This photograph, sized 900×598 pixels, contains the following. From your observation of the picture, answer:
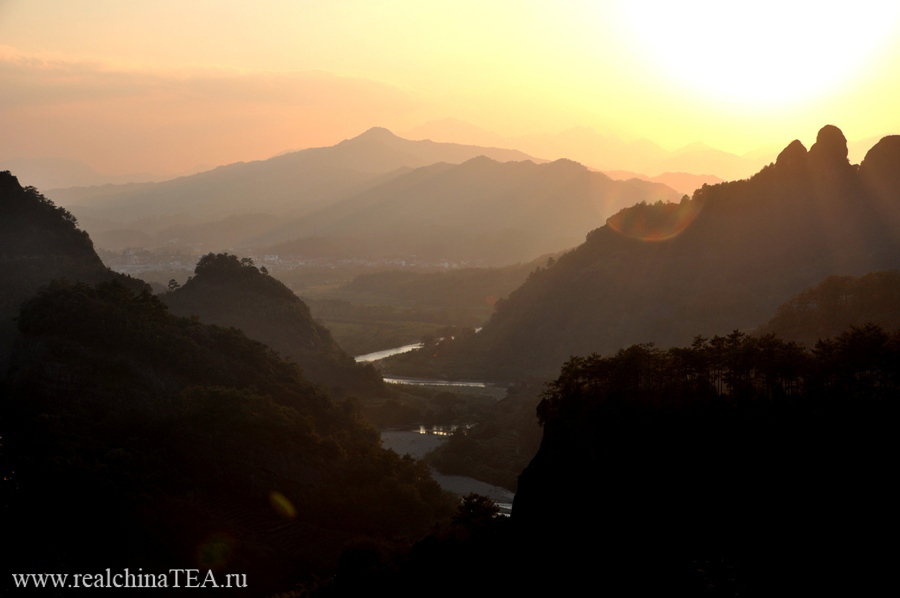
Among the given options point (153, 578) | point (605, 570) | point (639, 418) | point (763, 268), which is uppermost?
point (763, 268)

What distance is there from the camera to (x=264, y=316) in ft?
240

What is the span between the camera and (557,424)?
27.5m

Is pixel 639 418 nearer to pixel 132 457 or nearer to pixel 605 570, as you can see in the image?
pixel 605 570

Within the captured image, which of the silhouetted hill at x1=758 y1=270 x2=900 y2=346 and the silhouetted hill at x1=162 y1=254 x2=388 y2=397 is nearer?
the silhouetted hill at x1=758 y1=270 x2=900 y2=346

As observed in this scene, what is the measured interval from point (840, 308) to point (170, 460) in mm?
43569

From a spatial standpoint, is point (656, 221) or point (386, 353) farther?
point (386, 353)

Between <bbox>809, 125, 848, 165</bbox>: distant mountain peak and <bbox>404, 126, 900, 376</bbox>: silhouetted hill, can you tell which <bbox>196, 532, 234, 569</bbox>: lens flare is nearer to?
<bbox>404, 126, 900, 376</bbox>: silhouetted hill

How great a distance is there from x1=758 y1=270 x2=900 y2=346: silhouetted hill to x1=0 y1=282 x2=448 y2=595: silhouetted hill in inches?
1095

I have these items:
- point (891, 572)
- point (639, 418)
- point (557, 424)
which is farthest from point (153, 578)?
point (891, 572)

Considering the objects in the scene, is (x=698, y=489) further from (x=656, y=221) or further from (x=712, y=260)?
(x=656, y=221)

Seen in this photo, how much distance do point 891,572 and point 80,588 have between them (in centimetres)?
2666

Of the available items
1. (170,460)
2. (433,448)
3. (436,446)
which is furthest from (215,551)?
(436,446)

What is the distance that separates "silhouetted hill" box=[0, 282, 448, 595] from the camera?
30203 millimetres

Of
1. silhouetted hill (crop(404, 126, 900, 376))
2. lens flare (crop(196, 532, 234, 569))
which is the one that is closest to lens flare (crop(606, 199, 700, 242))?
silhouetted hill (crop(404, 126, 900, 376))
